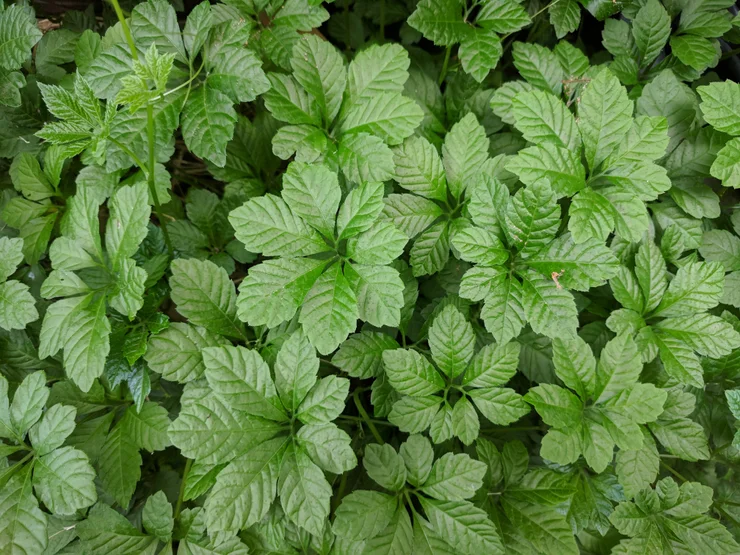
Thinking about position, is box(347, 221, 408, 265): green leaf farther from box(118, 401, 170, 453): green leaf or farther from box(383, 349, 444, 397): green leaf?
box(118, 401, 170, 453): green leaf

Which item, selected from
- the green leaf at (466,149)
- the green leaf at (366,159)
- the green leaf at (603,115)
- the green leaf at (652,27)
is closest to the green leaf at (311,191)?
the green leaf at (366,159)

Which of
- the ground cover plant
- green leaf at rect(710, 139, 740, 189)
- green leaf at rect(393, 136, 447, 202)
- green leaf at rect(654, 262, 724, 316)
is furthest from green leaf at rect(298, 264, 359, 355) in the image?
green leaf at rect(710, 139, 740, 189)

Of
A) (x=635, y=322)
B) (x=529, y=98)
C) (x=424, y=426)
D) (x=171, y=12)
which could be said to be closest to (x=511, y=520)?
(x=424, y=426)

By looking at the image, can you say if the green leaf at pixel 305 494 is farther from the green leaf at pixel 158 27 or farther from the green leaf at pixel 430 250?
the green leaf at pixel 158 27

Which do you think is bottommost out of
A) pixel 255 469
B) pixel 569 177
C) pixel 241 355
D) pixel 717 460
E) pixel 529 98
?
pixel 717 460

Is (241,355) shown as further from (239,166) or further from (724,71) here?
(724,71)

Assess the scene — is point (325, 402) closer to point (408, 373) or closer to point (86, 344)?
point (408, 373)
